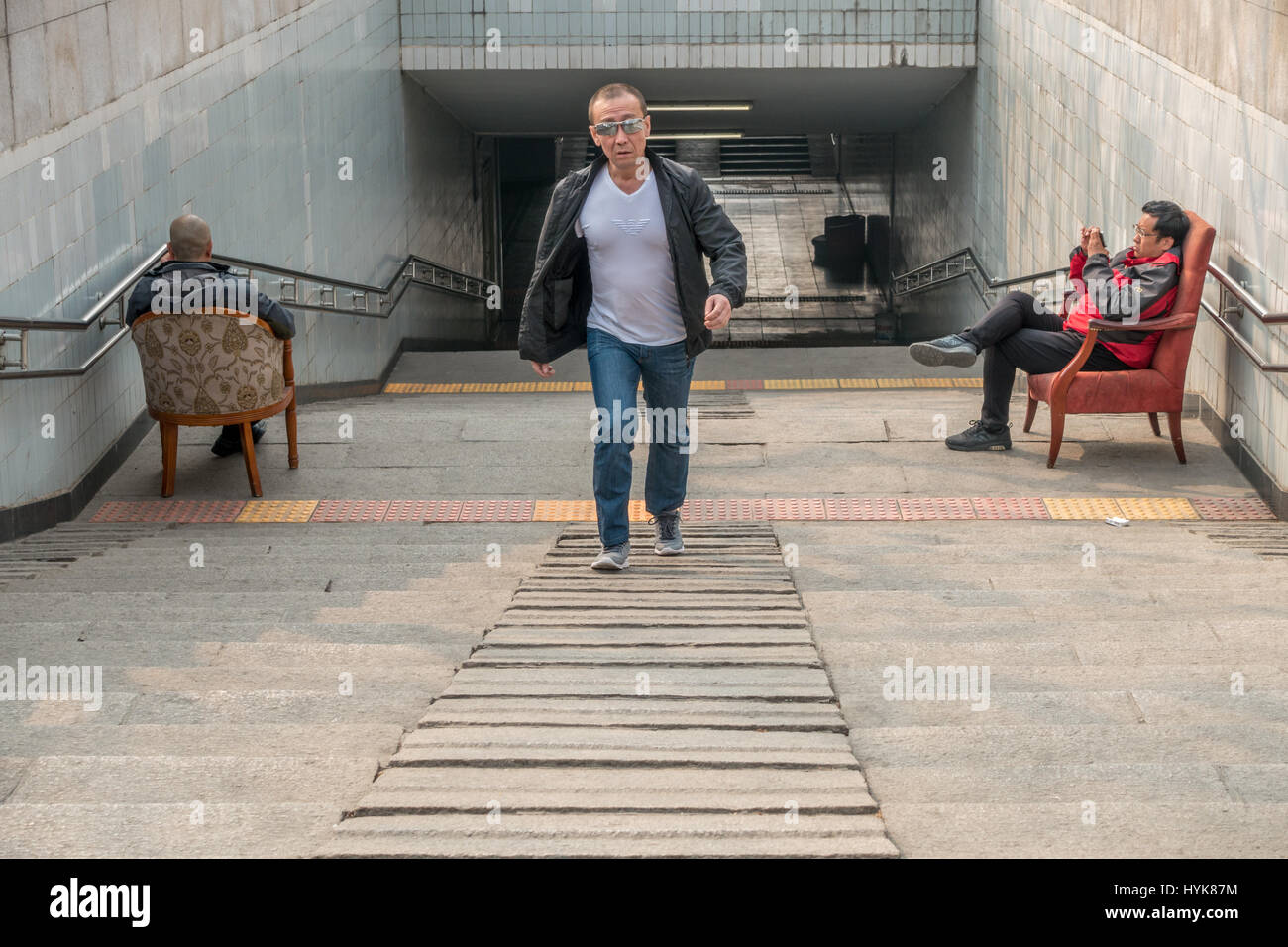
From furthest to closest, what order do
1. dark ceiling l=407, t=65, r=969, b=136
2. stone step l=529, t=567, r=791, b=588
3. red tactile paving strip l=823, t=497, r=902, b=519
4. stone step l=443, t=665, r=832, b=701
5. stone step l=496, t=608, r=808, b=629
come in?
dark ceiling l=407, t=65, r=969, b=136
red tactile paving strip l=823, t=497, r=902, b=519
stone step l=529, t=567, r=791, b=588
stone step l=496, t=608, r=808, b=629
stone step l=443, t=665, r=832, b=701

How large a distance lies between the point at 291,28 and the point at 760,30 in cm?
466

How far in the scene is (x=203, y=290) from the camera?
18.5ft

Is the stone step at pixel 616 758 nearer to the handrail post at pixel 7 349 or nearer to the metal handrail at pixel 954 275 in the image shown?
the handrail post at pixel 7 349

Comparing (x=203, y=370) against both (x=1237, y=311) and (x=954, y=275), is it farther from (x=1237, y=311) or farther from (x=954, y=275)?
(x=954, y=275)

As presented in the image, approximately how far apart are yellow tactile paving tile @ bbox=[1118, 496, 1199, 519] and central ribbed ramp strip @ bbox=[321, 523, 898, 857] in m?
1.87

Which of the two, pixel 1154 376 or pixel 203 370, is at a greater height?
pixel 203 370

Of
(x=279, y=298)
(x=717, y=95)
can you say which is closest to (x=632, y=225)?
(x=279, y=298)

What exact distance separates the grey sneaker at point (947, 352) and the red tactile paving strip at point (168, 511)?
9.53ft

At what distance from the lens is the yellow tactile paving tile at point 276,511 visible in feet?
17.7

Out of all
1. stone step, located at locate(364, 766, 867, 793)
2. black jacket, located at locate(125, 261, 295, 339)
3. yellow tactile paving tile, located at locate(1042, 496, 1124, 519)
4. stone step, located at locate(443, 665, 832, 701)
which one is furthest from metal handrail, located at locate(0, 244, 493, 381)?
yellow tactile paving tile, located at locate(1042, 496, 1124, 519)

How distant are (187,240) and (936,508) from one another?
316cm

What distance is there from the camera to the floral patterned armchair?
5531mm

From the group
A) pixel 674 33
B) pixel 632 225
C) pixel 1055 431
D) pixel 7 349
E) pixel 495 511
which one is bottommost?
pixel 495 511

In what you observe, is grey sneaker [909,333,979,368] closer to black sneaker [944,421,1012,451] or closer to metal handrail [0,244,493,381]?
black sneaker [944,421,1012,451]
